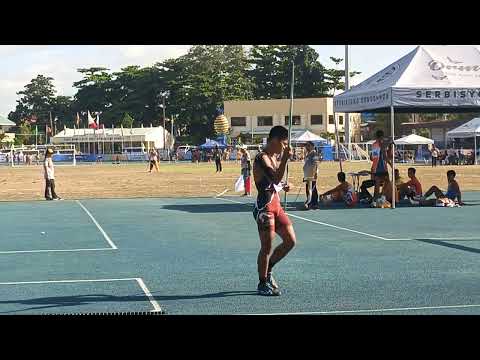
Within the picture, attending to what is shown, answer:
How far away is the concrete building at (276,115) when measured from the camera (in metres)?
90.9

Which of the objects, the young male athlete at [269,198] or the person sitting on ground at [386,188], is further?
the person sitting on ground at [386,188]

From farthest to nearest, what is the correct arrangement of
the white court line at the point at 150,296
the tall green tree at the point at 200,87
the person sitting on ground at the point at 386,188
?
the tall green tree at the point at 200,87 → the person sitting on ground at the point at 386,188 → the white court line at the point at 150,296

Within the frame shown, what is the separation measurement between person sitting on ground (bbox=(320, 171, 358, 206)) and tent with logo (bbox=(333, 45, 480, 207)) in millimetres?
1553

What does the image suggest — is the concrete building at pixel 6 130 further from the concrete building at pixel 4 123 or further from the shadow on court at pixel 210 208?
the shadow on court at pixel 210 208

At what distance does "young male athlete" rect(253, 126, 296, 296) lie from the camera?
862cm

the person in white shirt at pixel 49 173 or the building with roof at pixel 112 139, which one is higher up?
the building with roof at pixel 112 139

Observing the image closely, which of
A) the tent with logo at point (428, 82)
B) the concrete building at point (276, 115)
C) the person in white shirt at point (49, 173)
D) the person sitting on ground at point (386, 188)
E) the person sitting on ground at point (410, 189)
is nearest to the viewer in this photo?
the tent with logo at point (428, 82)

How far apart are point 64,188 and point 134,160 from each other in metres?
48.6

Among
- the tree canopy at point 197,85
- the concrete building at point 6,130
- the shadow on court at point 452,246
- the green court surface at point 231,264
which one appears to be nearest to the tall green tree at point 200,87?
the tree canopy at point 197,85

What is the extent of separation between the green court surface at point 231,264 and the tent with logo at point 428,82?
2723 millimetres

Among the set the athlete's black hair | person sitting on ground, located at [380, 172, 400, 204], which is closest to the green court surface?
person sitting on ground, located at [380, 172, 400, 204]

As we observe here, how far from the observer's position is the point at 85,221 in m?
18.2

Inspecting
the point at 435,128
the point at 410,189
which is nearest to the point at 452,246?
the point at 410,189
